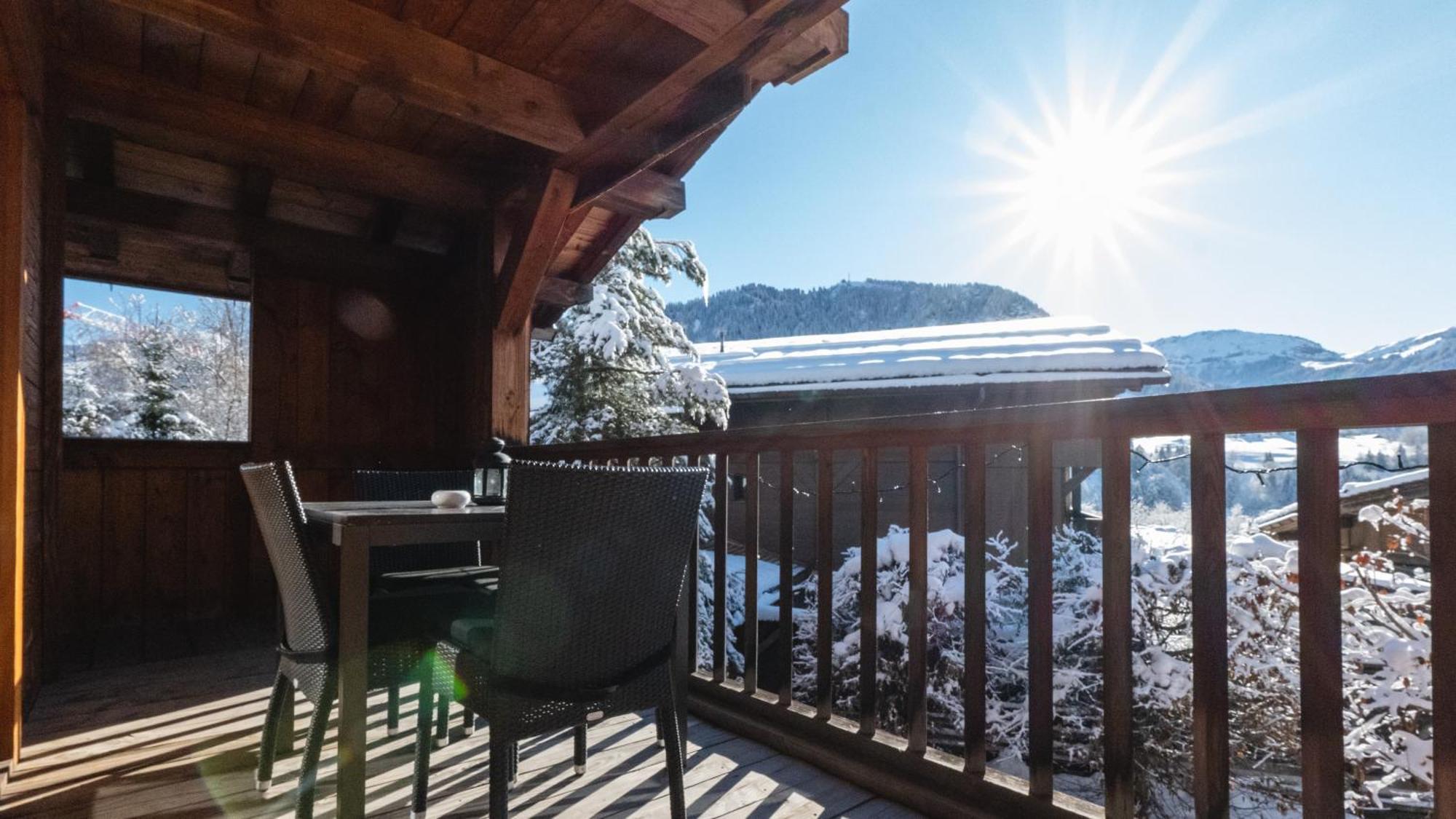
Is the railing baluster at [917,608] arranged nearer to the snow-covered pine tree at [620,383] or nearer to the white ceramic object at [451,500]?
the white ceramic object at [451,500]

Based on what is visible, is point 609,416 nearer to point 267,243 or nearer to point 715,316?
point 267,243

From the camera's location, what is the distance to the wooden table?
63.9 inches

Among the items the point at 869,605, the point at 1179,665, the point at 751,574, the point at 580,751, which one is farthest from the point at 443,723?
the point at 1179,665

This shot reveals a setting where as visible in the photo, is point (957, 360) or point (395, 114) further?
point (957, 360)

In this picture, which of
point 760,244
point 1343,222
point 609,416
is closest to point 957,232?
point 760,244

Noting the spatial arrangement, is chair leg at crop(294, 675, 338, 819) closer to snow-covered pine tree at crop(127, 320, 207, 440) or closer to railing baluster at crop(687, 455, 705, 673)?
railing baluster at crop(687, 455, 705, 673)

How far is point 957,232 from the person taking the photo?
1347 cm

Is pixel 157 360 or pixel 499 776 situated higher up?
pixel 157 360

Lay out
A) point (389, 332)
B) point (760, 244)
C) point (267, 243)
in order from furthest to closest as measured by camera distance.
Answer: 1. point (760, 244)
2. point (389, 332)
3. point (267, 243)

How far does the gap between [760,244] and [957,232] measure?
5.39 metres

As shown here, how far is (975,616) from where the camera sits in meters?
1.77

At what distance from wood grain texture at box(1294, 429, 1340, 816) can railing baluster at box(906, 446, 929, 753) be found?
781 millimetres

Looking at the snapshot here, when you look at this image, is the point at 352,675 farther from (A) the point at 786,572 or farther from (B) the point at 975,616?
(B) the point at 975,616

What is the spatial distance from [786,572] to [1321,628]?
1.37 m
